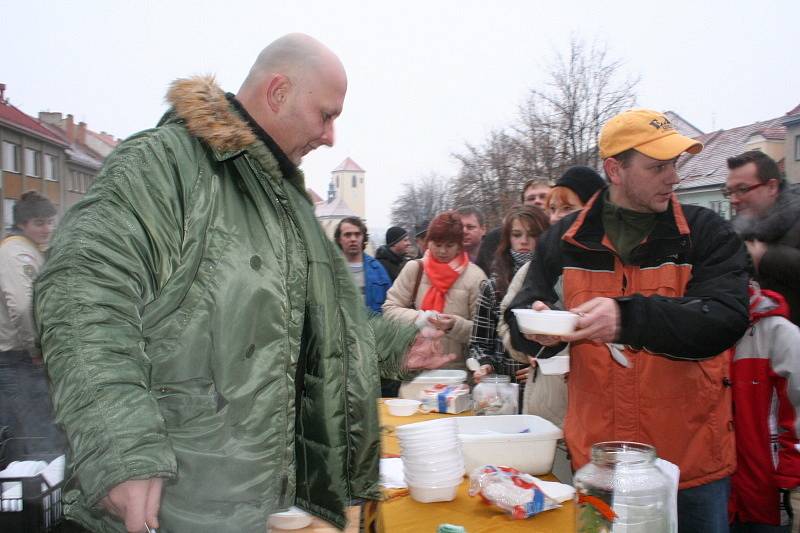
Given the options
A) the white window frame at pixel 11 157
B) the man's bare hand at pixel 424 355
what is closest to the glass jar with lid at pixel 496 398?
the man's bare hand at pixel 424 355

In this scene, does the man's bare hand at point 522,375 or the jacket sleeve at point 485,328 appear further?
the jacket sleeve at point 485,328

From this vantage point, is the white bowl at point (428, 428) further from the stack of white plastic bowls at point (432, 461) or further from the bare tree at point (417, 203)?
the bare tree at point (417, 203)

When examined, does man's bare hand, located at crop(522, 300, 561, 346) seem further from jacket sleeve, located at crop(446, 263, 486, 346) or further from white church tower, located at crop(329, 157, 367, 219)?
white church tower, located at crop(329, 157, 367, 219)

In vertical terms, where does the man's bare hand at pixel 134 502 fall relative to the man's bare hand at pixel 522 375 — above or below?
above

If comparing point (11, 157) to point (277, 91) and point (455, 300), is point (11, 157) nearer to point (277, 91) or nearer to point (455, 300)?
point (455, 300)

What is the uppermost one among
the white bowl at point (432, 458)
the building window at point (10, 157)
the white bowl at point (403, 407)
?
the building window at point (10, 157)

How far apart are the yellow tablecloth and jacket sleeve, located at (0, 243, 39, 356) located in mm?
3674

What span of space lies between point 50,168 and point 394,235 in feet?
121

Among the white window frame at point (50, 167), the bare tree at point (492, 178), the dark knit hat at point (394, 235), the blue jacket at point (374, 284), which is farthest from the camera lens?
the white window frame at point (50, 167)

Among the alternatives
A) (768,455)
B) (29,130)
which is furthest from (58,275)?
(29,130)

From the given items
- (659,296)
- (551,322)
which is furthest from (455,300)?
(551,322)

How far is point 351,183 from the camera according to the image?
104688 millimetres

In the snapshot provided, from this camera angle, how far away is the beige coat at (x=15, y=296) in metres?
4.70

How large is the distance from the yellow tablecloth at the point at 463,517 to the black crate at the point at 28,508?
4.53 feet
